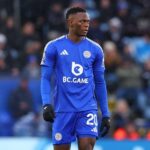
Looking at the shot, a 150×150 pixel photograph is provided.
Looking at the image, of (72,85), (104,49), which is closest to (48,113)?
(72,85)

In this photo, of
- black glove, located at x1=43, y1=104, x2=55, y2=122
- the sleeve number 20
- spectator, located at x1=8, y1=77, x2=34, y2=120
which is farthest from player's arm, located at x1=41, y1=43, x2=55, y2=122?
spectator, located at x1=8, y1=77, x2=34, y2=120

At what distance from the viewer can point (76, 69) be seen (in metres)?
8.80

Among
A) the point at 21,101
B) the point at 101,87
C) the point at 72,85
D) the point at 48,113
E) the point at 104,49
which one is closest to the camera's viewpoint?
the point at 48,113

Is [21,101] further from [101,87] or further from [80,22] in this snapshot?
[80,22]

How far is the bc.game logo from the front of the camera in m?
8.79

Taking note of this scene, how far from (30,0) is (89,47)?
29.4ft

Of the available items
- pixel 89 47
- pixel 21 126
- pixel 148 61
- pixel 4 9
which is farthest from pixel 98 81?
pixel 4 9

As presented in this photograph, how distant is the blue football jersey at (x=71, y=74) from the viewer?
880 centimetres

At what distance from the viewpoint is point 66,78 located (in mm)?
8812

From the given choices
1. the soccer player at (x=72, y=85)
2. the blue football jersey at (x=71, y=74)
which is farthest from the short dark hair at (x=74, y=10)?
A: the blue football jersey at (x=71, y=74)

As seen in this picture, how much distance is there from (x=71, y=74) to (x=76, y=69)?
0.08 metres

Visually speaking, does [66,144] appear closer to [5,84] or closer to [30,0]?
[5,84]

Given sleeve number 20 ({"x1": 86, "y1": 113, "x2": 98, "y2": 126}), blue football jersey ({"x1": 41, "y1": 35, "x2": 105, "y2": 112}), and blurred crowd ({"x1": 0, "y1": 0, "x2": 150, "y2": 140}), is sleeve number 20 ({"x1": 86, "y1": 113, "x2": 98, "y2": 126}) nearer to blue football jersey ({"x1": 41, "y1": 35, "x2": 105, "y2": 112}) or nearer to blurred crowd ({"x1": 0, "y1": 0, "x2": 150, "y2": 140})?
blue football jersey ({"x1": 41, "y1": 35, "x2": 105, "y2": 112})

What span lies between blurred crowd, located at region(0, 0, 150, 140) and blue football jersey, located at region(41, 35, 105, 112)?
543 centimetres
